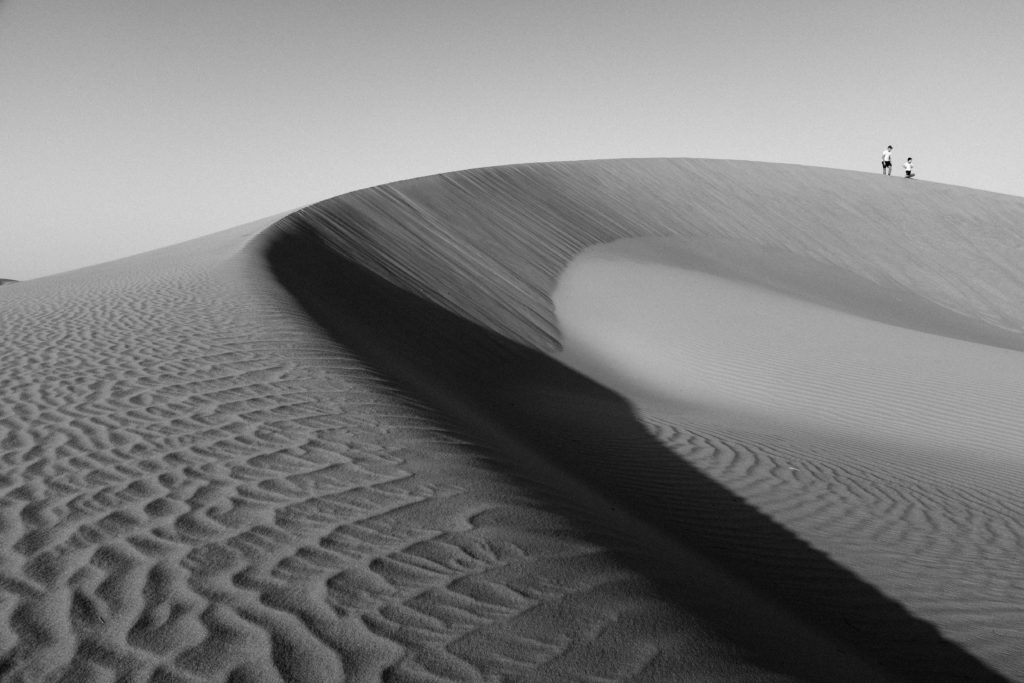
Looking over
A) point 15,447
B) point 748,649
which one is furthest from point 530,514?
point 15,447

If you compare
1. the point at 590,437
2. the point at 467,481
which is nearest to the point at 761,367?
the point at 590,437

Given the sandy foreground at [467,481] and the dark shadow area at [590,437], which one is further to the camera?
the dark shadow area at [590,437]

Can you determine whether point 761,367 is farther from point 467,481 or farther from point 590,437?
point 467,481

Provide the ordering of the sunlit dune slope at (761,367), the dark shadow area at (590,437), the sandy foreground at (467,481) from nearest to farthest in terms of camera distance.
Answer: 1. the sandy foreground at (467,481)
2. the dark shadow area at (590,437)
3. the sunlit dune slope at (761,367)

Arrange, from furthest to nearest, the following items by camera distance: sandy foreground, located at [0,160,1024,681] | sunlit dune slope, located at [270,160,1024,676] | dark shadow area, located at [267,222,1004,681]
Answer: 1. sunlit dune slope, located at [270,160,1024,676]
2. dark shadow area, located at [267,222,1004,681]
3. sandy foreground, located at [0,160,1024,681]

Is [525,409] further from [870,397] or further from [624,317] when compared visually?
[624,317]

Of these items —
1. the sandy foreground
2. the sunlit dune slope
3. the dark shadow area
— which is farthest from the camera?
the sunlit dune slope
